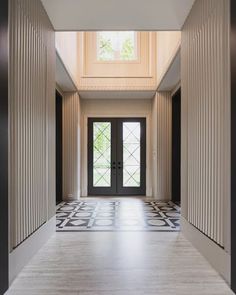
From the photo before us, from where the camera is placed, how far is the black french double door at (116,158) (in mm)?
10648

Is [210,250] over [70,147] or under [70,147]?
under

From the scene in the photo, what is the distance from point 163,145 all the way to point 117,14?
17.2ft

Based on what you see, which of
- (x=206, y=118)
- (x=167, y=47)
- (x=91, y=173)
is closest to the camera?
(x=206, y=118)

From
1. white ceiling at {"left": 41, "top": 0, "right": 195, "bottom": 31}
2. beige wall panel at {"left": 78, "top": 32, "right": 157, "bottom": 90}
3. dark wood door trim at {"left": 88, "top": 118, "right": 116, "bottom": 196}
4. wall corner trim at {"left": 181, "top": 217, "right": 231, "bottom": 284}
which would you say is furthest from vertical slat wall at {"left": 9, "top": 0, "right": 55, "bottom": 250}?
dark wood door trim at {"left": 88, "top": 118, "right": 116, "bottom": 196}

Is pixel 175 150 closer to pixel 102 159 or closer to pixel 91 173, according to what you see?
A: pixel 102 159

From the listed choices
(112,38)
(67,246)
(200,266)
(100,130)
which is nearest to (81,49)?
(112,38)

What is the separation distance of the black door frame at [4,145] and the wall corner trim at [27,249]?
0.90 feet

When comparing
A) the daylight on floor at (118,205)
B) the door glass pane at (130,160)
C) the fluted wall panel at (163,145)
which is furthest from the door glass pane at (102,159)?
the daylight on floor at (118,205)

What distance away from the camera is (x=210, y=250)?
3684mm

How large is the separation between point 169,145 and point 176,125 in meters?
0.60

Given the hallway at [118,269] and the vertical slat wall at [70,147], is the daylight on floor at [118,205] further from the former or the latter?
the vertical slat wall at [70,147]

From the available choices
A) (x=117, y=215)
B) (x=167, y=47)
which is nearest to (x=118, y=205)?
(x=117, y=215)

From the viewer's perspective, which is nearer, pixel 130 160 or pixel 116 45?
pixel 116 45

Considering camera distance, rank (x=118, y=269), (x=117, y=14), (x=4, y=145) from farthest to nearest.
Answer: (x=117, y=14) → (x=118, y=269) → (x=4, y=145)
